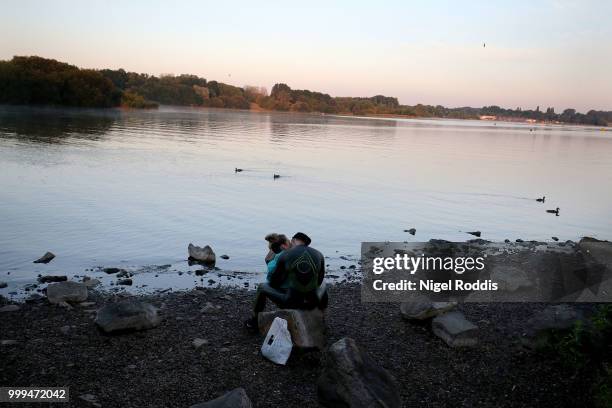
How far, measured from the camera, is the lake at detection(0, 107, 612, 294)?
1659cm

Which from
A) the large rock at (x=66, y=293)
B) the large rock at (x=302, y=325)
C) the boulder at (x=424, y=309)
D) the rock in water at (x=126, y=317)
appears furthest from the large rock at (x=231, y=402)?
the large rock at (x=66, y=293)

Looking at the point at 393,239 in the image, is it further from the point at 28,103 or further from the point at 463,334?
the point at 28,103

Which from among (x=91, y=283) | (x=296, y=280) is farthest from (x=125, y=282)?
(x=296, y=280)

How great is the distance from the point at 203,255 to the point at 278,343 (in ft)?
25.5

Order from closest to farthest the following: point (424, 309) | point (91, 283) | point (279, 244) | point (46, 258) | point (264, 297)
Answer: point (264, 297)
point (279, 244)
point (424, 309)
point (91, 283)
point (46, 258)

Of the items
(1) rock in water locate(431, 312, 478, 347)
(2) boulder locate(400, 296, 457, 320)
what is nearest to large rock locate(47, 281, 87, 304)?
(2) boulder locate(400, 296, 457, 320)

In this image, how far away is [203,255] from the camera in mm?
15734

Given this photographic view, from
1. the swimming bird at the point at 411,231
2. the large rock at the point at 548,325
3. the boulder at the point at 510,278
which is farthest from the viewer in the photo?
the swimming bird at the point at 411,231

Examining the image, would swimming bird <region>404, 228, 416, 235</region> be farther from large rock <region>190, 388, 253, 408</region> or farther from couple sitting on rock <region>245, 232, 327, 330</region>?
large rock <region>190, 388, 253, 408</region>

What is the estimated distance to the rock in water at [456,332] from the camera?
9.22 m

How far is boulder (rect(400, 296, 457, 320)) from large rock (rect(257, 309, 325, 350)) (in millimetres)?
2077

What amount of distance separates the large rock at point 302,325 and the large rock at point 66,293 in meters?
4.63

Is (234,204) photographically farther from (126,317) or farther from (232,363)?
(232,363)

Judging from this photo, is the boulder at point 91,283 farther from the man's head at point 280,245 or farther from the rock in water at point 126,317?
the man's head at point 280,245
